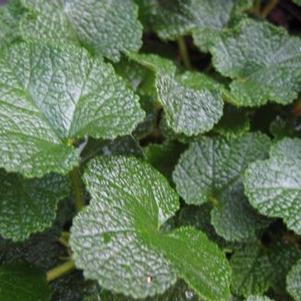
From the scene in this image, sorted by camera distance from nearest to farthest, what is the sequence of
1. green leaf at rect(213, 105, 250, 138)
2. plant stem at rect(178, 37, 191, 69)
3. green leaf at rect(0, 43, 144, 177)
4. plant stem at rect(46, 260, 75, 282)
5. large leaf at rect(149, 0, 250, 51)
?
green leaf at rect(0, 43, 144, 177)
plant stem at rect(46, 260, 75, 282)
green leaf at rect(213, 105, 250, 138)
large leaf at rect(149, 0, 250, 51)
plant stem at rect(178, 37, 191, 69)

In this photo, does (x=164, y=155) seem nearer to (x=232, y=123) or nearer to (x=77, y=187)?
(x=232, y=123)

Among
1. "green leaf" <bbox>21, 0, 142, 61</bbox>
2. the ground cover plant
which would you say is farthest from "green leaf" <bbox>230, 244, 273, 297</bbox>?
"green leaf" <bbox>21, 0, 142, 61</bbox>

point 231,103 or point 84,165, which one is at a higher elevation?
point 231,103

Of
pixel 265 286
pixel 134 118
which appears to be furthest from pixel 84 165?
pixel 265 286

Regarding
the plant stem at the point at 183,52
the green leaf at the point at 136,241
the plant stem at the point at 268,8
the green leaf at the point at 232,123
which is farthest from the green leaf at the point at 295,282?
the plant stem at the point at 268,8

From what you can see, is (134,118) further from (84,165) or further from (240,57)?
(240,57)

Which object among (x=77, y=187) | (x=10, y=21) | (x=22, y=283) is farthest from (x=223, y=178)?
(x=10, y=21)

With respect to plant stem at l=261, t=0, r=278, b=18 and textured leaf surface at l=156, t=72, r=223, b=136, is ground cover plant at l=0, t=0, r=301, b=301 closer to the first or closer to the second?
textured leaf surface at l=156, t=72, r=223, b=136
